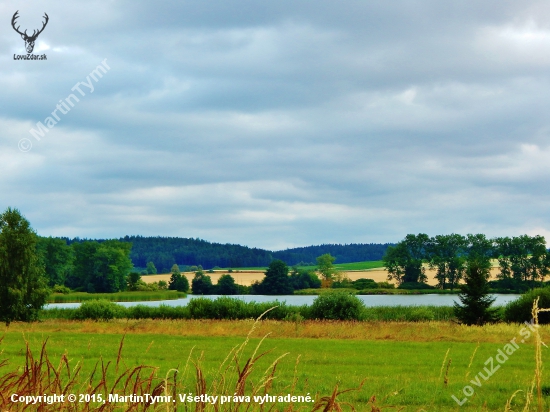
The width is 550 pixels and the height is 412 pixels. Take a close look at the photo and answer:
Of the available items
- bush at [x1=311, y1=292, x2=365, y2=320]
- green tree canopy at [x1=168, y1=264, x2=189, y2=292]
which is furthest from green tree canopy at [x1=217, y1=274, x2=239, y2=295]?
bush at [x1=311, y1=292, x2=365, y2=320]

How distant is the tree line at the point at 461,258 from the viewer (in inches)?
3492

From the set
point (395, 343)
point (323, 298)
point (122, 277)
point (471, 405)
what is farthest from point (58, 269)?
point (471, 405)

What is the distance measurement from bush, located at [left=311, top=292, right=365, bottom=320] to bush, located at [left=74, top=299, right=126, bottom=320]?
51.5 ft

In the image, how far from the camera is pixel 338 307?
4209 centimetres

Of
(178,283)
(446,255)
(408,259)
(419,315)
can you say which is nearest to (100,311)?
(419,315)

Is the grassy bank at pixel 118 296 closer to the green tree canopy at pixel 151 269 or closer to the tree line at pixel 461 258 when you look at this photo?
the tree line at pixel 461 258

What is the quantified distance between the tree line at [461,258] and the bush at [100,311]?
5963 cm

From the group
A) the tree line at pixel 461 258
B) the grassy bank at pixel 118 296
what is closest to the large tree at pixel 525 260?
the tree line at pixel 461 258

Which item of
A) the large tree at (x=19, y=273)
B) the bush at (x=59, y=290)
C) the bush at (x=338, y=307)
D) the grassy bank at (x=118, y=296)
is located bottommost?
the grassy bank at (x=118, y=296)

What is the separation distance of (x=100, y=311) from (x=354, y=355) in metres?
29.0

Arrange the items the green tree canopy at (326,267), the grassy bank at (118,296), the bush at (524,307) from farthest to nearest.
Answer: the green tree canopy at (326,267)
the grassy bank at (118,296)
the bush at (524,307)

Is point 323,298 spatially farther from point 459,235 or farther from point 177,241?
point 177,241

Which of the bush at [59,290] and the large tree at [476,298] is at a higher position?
the large tree at [476,298]

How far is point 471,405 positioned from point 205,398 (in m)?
10.4
